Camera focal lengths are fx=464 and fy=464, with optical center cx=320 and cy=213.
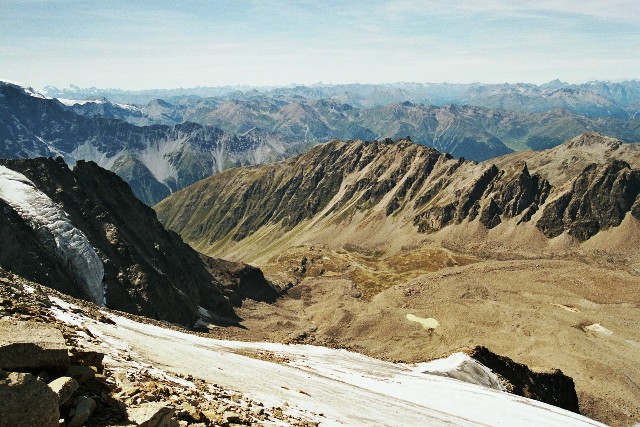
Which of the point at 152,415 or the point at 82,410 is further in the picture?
the point at 152,415

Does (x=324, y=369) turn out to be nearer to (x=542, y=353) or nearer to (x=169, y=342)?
(x=169, y=342)

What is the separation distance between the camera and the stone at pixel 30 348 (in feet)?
42.2

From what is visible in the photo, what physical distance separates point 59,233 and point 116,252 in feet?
44.2

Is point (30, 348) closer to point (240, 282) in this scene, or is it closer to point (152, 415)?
point (152, 415)

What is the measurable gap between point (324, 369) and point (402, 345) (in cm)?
5267

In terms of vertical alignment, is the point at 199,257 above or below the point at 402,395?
below

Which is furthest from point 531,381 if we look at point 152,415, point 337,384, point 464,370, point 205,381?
point 152,415

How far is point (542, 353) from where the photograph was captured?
8894 cm

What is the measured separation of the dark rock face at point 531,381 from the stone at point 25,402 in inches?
2246

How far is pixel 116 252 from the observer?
261ft

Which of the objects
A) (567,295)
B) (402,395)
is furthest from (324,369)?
(567,295)

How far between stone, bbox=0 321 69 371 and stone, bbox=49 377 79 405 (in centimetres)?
95

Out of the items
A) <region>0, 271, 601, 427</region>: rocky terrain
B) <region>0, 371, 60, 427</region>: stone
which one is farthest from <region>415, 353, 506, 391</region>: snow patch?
<region>0, 371, 60, 427</region>: stone

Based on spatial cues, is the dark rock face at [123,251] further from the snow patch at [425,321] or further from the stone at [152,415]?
the stone at [152,415]
